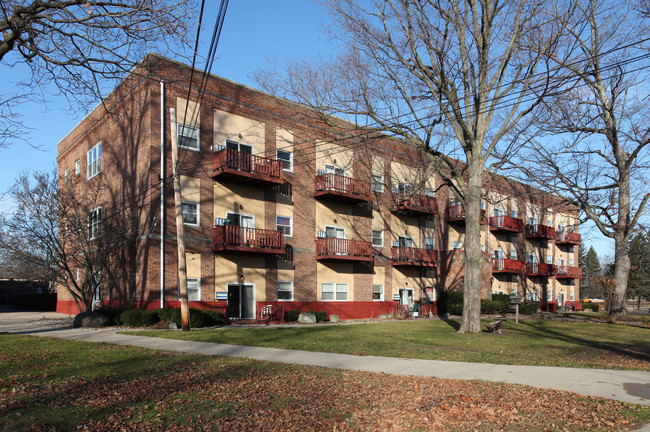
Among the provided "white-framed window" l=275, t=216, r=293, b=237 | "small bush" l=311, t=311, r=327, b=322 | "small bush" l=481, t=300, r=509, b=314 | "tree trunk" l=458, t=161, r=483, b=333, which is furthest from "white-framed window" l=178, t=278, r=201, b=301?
"small bush" l=481, t=300, r=509, b=314

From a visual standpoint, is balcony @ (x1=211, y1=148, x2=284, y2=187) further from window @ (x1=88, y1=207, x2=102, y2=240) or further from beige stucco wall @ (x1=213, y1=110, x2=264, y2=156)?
window @ (x1=88, y1=207, x2=102, y2=240)

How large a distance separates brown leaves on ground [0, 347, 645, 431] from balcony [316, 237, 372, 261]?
19.5 meters

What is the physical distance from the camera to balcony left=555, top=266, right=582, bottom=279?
51.0m

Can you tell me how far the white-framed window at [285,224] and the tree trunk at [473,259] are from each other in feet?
38.4

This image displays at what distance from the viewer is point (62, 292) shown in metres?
33.7

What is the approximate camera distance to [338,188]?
29125mm

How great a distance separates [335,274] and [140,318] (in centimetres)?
1299

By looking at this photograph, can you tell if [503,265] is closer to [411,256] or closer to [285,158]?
[411,256]

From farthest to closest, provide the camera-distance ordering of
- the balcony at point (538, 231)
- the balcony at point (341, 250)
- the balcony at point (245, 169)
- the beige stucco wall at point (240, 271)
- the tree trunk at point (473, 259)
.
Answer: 1. the balcony at point (538, 231)
2. the balcony at point (341, 250)
3. the beige stucco wall at point (240, 271)
4. the balcony at point (245, 169)
5. the tree trunk at point (473, 259)

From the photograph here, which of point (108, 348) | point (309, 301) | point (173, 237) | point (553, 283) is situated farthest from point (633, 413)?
point (553, 283)

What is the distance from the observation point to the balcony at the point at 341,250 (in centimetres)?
2864

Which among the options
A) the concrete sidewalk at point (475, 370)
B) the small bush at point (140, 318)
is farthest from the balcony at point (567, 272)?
the concrete sidewalk at point (475, 370)

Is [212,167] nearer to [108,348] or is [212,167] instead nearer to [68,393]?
[108,348]

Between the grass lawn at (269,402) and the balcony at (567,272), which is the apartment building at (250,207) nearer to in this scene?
the grass lawn at (269,402)
